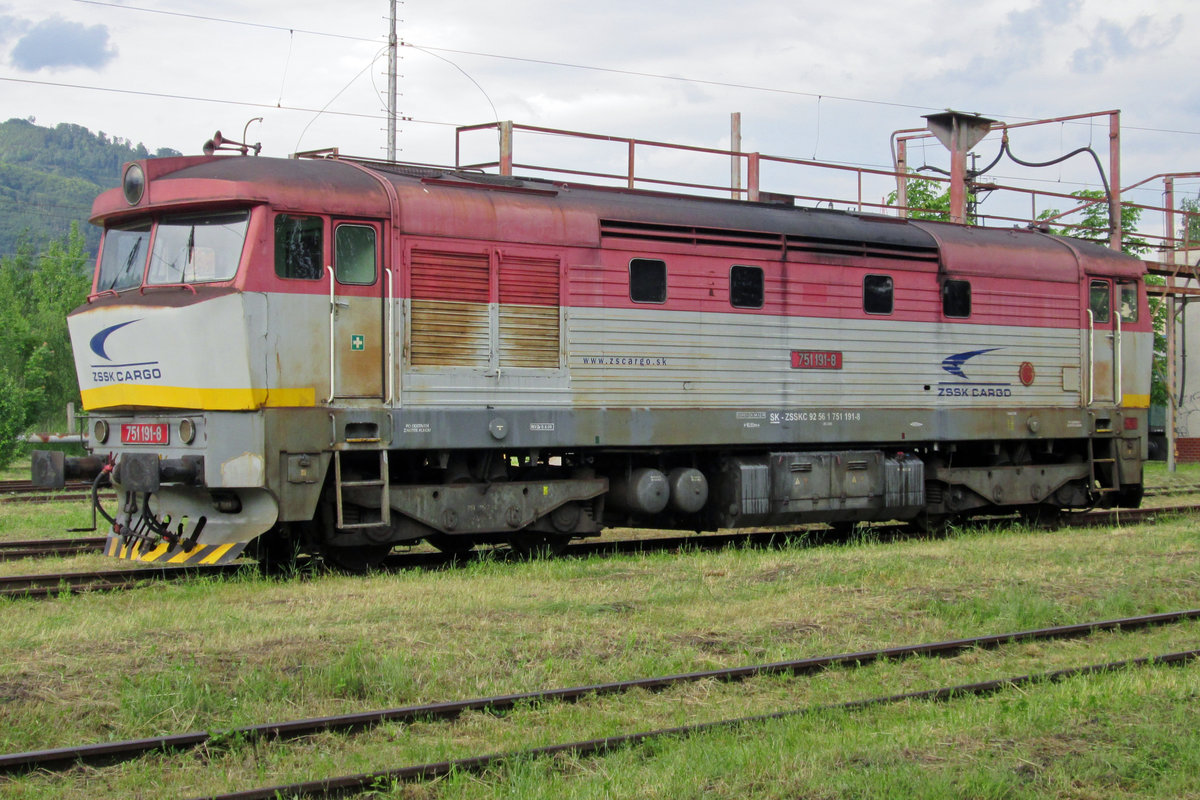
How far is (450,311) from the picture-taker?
1227 centimetres

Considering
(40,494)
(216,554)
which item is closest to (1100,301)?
(216,554)

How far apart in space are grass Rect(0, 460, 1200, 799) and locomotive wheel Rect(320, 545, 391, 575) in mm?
820

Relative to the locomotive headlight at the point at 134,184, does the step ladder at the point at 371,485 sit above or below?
below

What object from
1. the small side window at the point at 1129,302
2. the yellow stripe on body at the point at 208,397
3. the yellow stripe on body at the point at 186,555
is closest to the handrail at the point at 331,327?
the yellow stripe on body at the point at 208,397

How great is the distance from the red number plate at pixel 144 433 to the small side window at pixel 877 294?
28.2 ft

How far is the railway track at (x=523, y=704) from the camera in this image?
5.95 m

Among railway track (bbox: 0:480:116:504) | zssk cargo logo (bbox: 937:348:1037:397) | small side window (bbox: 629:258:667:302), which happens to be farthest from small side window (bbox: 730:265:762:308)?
railway track (bbox: 0:480:116:504)

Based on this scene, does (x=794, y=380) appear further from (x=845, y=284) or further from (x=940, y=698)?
A: (x=940, y=698)

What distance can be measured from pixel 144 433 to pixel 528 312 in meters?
4.06

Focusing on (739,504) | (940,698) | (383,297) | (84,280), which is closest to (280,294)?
(383,297)

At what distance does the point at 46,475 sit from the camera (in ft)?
37.4

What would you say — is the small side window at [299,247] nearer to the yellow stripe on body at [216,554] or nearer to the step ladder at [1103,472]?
the yellow stripe on body at [216,554]

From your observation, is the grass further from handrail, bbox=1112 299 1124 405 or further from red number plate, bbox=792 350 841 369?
handrail, bbox=1112 299 1124 405

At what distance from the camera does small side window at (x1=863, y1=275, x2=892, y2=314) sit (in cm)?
1519
